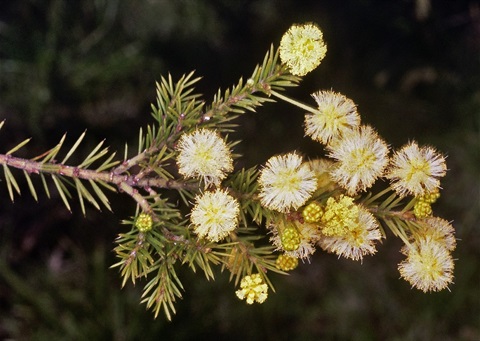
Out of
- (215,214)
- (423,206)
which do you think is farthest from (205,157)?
(423,206)

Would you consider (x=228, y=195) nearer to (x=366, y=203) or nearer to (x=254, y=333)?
(x=366, y=203)

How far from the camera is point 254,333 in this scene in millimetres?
1802

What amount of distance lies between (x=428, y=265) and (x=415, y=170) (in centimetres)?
12

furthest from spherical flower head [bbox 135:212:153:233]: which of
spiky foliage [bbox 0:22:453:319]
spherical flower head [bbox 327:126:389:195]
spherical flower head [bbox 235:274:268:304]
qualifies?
spherical flower head [bbox 327:126:389:195]

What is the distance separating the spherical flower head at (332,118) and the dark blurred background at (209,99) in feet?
3.23

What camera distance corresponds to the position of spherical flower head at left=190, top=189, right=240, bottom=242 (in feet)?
2.16

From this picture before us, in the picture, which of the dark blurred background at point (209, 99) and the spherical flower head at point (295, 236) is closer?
the spherical flower head at point (295, 236)

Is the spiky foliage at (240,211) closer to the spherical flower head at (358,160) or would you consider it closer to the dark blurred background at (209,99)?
the spherical flower head at (358,160)

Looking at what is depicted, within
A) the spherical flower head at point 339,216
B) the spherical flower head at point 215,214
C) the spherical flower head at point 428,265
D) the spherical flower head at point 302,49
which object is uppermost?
the spherical flower head at point 302,49

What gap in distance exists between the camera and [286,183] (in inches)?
26.0

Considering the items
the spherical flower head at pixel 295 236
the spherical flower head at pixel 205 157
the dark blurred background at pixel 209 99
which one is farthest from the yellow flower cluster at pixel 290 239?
the dark blurred background at pixel 209 99

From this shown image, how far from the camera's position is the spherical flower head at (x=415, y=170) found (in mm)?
689

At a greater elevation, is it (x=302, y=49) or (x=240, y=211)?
(x=302, y=49)

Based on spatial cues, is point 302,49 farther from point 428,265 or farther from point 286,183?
point 428,265
